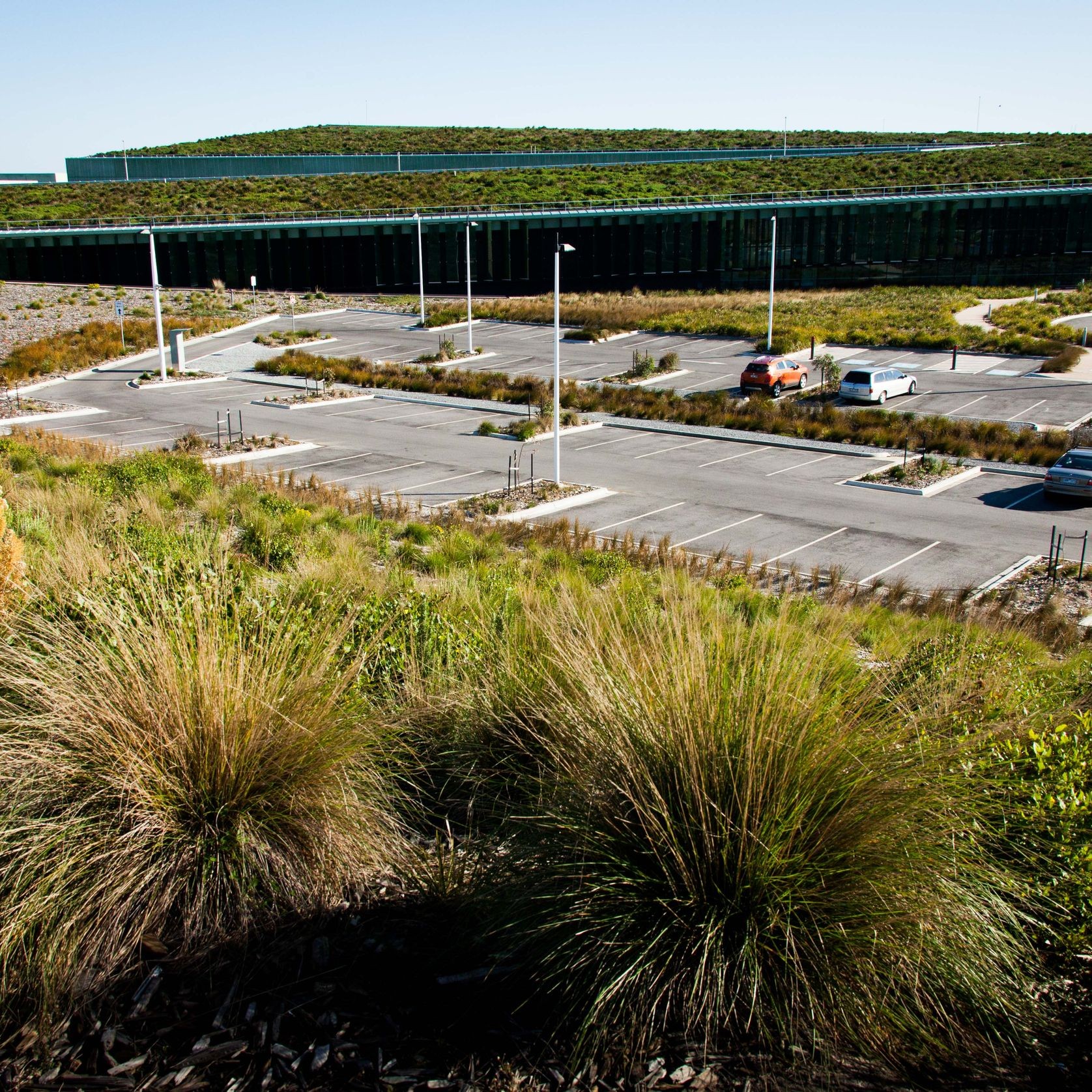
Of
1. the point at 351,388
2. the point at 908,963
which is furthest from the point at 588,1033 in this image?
the point at 351,388

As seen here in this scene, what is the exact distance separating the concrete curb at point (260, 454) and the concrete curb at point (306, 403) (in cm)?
702

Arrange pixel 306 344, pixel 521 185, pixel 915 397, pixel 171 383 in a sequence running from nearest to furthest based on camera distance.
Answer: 1. pixel 915 397
2. pixel 171 383
3. pixel 306 344
4. pixel 521 185

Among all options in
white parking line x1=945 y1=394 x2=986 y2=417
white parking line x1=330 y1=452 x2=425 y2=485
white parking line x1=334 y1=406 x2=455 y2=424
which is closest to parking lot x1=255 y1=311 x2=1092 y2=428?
white parking line x1=945 y1=394 x2=986 y2=417

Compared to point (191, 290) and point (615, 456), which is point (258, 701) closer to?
point (615, 456)

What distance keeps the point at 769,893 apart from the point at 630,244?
84.9 metres

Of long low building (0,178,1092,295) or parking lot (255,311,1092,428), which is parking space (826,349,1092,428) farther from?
long low building (0,178,1092,295)

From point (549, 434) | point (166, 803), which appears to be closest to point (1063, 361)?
point (549, 434)

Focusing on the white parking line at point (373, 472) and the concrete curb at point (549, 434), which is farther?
the concrete curb at point (549, 434)

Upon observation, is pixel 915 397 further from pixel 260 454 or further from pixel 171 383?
pixel 171 383

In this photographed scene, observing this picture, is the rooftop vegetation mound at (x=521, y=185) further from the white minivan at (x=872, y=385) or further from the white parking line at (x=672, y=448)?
the white parking line at (x=672, y=448)

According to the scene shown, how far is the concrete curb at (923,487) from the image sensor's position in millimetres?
25375

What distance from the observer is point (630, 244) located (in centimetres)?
8556

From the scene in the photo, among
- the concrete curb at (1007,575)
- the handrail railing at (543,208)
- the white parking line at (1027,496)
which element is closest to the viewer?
the concrete curb at (1007,575)

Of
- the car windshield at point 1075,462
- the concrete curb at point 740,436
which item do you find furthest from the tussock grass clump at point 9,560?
the concrete curb at point 740,436
